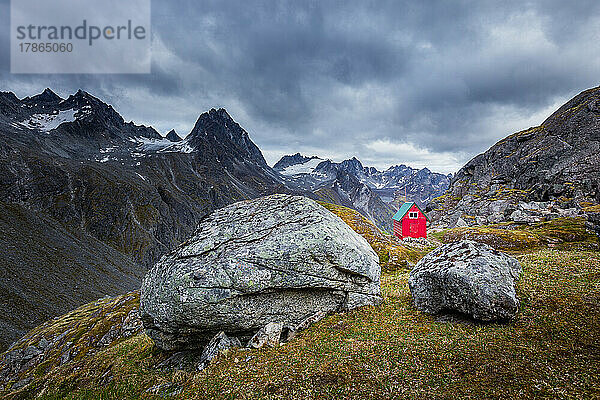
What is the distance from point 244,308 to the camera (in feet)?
65.0

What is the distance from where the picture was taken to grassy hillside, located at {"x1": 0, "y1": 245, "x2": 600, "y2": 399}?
11.1 meters

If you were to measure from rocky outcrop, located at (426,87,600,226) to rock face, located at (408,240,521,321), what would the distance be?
88.5 metres

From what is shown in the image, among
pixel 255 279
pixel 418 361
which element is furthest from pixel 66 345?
pixel 418 361

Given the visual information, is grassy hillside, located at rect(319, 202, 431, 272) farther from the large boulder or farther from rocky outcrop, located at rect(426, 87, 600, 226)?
rocky outcrop, located at rect(426, 87, 600, 226)

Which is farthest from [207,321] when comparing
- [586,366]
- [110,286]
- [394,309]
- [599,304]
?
[110,286]

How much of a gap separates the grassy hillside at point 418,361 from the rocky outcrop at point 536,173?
3574 inches

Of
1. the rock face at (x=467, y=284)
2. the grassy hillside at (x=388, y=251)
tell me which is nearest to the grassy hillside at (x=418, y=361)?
the rock face at (x=467, y=284)

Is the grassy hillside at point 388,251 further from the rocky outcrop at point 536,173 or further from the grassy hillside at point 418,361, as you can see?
the rocky outcrop at point 536,173

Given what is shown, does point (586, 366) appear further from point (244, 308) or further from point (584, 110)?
point (584, 110)

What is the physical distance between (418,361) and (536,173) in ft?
546

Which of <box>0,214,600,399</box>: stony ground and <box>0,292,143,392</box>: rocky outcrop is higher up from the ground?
<box>0,214,600,399</box>: stony ground

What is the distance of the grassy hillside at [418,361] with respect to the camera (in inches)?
436

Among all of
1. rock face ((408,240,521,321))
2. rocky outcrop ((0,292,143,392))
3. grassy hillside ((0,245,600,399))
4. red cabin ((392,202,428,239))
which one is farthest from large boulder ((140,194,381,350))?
red cabin ((392,202,428,239))

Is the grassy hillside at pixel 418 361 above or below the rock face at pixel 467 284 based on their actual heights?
below
